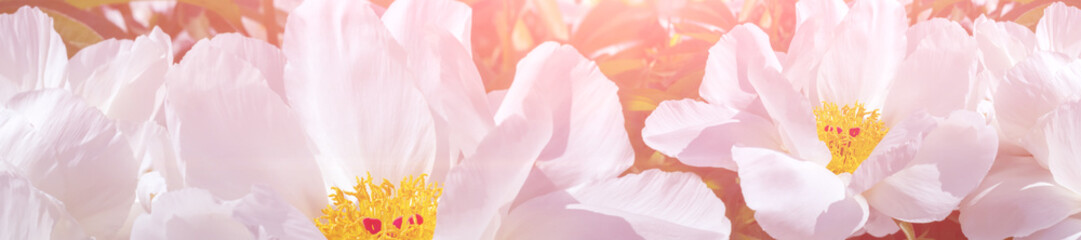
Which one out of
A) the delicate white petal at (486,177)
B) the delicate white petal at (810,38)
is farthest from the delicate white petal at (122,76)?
the delicate white petal at (810,38)

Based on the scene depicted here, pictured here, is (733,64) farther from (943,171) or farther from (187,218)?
(187,218)

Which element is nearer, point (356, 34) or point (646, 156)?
point (356, 34)

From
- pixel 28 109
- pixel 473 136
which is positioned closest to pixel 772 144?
pixel 473 136

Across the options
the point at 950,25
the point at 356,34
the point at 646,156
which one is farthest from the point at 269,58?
the point at 950,25

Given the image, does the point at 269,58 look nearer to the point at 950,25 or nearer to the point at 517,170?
the point at 517,170

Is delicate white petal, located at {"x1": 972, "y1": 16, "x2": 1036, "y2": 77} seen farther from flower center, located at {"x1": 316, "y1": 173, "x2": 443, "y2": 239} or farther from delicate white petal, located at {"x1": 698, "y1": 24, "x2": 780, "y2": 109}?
flower center, located at {"x1": 316, "y1": 173, "x2": 443, "y2": 239}

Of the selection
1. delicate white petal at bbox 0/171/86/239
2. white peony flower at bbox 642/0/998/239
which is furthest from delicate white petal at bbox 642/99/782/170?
delicate white petal at bbox 0/171/86/239

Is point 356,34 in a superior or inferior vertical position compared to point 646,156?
superior
